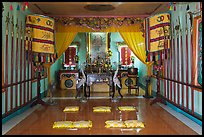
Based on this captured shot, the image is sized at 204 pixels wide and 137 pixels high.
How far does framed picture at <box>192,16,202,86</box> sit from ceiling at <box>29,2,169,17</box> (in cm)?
176

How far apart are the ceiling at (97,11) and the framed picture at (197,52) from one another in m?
1.76

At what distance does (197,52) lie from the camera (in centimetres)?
408

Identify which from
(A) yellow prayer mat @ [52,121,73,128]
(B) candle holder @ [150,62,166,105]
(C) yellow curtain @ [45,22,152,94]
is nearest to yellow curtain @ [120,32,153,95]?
(C) yellow curtain @ [45,22,152,94]

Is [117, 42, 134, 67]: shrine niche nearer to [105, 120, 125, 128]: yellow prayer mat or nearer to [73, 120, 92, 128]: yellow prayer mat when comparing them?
[105, 120, 125, 128]: yellow prayer mat

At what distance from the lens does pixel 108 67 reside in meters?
9.57

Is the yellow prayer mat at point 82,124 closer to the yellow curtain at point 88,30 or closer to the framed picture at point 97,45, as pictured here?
the yellow curtain at point 88,30

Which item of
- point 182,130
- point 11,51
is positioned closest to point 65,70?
point 11,51

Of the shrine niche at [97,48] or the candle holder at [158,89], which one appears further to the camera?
the shrine niche at [97,48]

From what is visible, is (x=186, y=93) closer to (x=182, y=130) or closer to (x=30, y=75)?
(x=182, y=130)

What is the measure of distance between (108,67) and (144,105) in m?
3.77

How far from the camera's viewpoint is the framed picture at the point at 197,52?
3961mm

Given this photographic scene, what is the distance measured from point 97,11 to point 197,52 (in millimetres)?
3284

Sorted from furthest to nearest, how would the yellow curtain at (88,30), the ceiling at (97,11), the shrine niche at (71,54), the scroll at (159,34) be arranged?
1. the shrine niche at (71,54)
2. the yellow curtain at (88,30)
3. the ceiling at (97,11)
4. the scroll at (159,34)

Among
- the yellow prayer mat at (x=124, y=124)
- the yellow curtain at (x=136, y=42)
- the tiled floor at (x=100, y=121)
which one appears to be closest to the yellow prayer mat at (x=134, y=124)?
the yellow prayer mat at (x=124, y=124)
